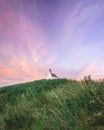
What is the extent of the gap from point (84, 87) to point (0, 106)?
813cm

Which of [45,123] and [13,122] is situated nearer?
[45,123]

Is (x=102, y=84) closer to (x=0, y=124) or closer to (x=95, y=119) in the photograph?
(x=95, y=119)

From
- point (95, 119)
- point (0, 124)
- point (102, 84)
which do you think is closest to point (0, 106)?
point (0, 124)

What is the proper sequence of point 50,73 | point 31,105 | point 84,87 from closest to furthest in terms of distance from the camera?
point 84,87, point 31,105, point 50,73

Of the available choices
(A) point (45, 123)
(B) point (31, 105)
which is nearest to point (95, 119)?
(A) point (45, 123)

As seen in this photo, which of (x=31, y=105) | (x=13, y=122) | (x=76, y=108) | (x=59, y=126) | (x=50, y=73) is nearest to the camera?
(x=59, y=126)

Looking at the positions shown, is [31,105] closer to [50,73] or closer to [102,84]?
[102,84]

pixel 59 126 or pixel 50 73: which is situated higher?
pixel 50 73

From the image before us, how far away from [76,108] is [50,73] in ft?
72.5

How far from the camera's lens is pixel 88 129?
18.4 feet

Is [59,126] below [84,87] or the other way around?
below

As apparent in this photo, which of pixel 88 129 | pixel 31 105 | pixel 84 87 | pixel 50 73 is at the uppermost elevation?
pixel 50 73

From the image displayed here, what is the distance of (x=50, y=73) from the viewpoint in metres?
29.4

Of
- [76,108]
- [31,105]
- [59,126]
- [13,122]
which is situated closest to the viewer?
[59,126]
